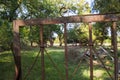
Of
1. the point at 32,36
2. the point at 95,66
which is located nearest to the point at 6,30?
the point at 32,36

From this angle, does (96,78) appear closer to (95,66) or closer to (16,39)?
(95,66)

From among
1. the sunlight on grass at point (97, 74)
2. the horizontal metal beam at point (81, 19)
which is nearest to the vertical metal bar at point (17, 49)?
the horizontal metal beam at point (81, 19)

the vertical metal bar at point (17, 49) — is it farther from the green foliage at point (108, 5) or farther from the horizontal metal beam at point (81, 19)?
the green foliage at point (108, 5)

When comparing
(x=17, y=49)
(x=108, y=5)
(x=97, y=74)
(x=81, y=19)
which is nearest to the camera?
(x=81, y=19)

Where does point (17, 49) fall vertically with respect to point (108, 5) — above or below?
below

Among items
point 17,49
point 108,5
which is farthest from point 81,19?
point 108,5

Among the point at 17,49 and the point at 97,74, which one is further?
the point at 97,74

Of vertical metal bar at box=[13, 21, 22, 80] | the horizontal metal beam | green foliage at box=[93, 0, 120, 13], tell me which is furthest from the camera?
green foliage at box=[93, 0, 120, 13]

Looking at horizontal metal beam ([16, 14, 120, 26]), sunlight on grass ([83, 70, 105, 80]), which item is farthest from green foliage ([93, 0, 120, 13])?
horizontal metal beam ([16, 14, 120, 26])

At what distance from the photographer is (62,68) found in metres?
14.1

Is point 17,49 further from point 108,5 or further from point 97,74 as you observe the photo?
point 108,5

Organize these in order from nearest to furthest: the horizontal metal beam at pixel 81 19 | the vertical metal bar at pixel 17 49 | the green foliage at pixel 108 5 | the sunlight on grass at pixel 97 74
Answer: the horizontal metal beam at pixel 81 19 < the vertical metal bar at pixel 17 49 < the sunlight on grass at pixel 97 74 < the green foliage at pixel 108 5

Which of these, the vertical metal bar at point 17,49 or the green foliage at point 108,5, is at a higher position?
the green foliage at point 108,5

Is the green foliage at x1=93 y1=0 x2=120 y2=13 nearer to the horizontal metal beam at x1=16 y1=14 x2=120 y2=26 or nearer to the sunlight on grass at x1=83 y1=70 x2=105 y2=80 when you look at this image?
the sunlight on grass at x1=83 y1=70 x2=105 y2=80
